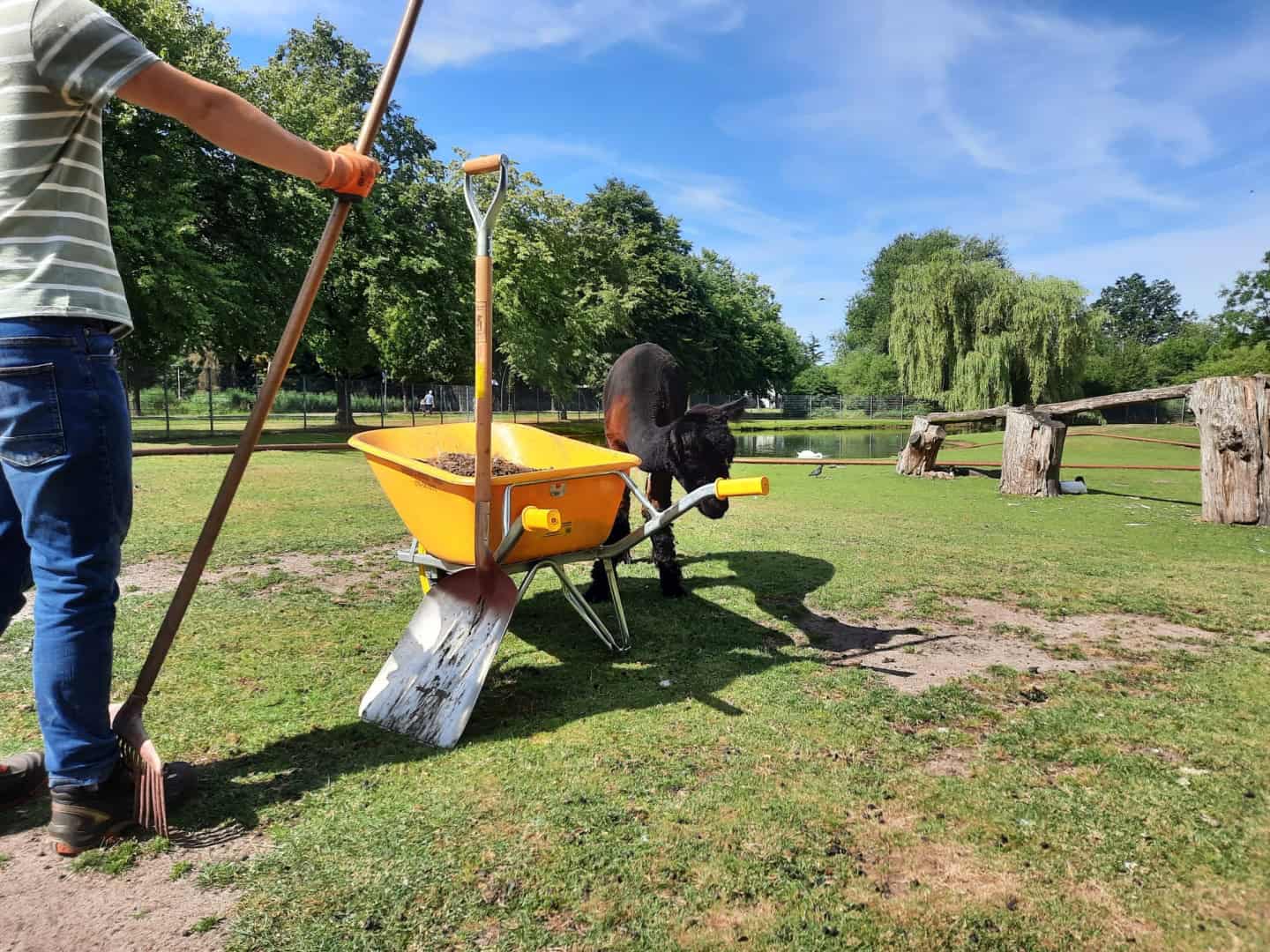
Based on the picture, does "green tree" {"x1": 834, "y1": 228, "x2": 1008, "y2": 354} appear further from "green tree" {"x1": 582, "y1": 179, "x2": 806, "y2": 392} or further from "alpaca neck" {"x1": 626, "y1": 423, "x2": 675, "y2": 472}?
"alpaca neck" {"x1": 626, "y1": 423, "x2": 675, "y2": 472}

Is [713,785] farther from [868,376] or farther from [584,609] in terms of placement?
[868,376]

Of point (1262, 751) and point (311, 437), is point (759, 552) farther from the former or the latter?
point (311, 437)

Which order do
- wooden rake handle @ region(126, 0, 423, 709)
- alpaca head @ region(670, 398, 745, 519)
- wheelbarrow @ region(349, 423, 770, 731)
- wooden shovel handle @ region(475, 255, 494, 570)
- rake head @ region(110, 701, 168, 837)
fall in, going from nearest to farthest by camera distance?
1. rake head @ region(110, 701, 168, 837)
2. wooden rake handle @ region(126, 0, 423, 709)
3. wooden shovel handle @ region(475, 255, 494, 570)
4. wheelbarrow @ region(349, 423, 770, 731)
5. alpaca head @ region(670, 398, 745, 519)

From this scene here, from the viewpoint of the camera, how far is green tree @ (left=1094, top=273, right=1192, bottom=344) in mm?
107938

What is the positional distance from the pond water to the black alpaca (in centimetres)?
1367

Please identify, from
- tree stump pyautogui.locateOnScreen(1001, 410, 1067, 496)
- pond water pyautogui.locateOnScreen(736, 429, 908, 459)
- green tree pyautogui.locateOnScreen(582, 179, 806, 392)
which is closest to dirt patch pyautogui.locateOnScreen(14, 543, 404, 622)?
tree stump pyautogui.locateOnScreen(1001, 410, 1067, 496)

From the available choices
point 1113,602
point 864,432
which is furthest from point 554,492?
point 864,432

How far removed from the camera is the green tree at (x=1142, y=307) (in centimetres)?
10794

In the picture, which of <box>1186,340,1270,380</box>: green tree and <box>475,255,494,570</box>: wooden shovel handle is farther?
<box>1186,340,1270,380</box>: green tree

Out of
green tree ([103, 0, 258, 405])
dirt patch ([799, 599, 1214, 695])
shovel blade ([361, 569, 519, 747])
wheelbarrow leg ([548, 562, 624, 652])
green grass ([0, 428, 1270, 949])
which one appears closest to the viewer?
green grass ([0, 428, 1270, 949])

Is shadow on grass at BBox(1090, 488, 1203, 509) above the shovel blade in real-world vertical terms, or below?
below

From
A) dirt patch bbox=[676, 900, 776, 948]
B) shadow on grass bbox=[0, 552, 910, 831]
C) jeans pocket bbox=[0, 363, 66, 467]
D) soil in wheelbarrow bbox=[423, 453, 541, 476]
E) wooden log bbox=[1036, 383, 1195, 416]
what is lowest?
dirt patch bbox=[676, 900, 776, 948]

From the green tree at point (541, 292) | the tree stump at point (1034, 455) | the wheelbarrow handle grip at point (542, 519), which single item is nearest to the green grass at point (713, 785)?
the wheelbarrow handle grip at point (542, 519)

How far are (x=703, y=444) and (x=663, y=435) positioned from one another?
0.36 metres
